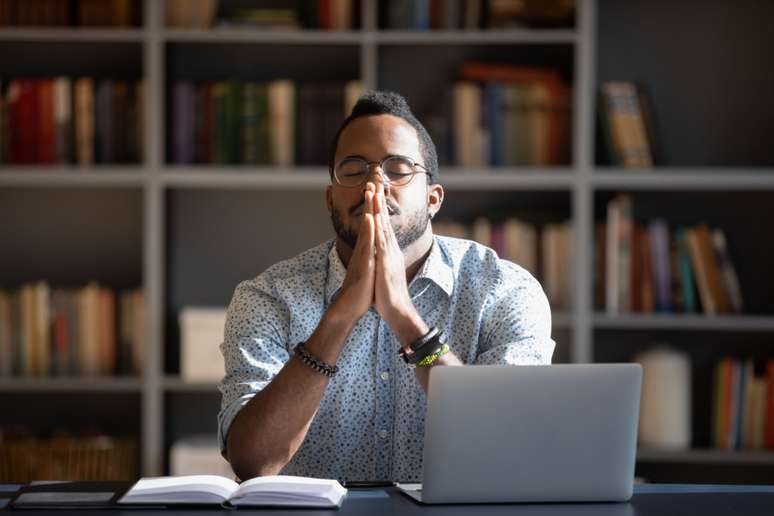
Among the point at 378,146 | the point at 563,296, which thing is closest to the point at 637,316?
the point at 563,296

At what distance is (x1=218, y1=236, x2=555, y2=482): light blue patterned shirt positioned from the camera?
2.05m

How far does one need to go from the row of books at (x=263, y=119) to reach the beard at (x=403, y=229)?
4.27ft

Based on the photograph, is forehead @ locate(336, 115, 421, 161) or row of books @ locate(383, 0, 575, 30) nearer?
forehead @ locate(336, 115, 421, 161)

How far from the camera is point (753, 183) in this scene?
332cm

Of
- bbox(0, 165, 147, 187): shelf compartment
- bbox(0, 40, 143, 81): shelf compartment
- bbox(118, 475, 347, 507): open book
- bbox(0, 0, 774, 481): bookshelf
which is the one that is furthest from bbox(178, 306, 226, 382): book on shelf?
bbox(118, 475, 347, 507): open book

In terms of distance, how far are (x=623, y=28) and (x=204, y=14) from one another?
137cm

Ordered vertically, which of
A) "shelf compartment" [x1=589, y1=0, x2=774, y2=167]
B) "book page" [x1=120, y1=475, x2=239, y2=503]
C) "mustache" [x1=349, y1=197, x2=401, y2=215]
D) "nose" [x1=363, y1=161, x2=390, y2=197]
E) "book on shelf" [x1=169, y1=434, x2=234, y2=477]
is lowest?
"book on shelf" [x1=169, y1=434, x2=234, y2=477]

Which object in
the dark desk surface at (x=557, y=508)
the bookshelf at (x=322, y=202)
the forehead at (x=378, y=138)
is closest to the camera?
the dark desk surface at (x=557, y=508)

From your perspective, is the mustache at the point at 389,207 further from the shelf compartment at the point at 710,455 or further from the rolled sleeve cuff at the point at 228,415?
the shelf compartment at the point at 710,455

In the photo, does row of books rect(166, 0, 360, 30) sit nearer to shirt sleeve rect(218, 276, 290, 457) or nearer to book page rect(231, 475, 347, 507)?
shirt sleeve rect(218, 276, 290, 457)

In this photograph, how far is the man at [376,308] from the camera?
1.98 m

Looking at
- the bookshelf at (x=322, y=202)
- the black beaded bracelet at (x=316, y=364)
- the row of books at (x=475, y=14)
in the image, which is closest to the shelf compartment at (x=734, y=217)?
the bookshelf at (x=322, y=202)

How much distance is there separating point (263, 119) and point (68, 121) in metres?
0.60

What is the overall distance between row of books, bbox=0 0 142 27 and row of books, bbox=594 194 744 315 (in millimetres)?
1628
